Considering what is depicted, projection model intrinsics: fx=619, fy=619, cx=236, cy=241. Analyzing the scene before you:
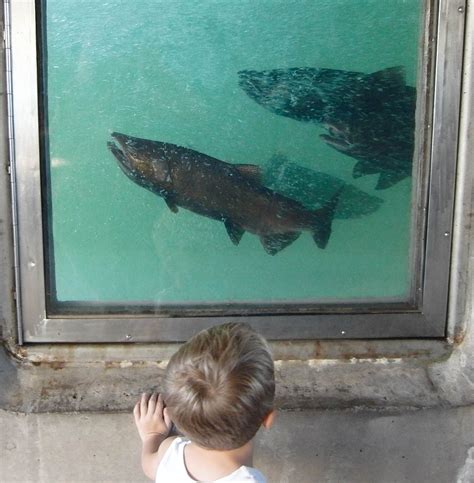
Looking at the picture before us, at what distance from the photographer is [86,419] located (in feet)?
6.64

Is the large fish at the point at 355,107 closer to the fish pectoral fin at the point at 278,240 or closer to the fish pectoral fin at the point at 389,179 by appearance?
the fish pectoral fin at the point at 389,179

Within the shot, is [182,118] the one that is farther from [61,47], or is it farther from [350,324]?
[350,324]

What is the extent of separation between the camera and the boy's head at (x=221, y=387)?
4.35ft

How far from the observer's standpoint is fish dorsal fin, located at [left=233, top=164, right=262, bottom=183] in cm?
211

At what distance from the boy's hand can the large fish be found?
1.02 m

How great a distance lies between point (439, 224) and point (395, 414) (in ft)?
2.18

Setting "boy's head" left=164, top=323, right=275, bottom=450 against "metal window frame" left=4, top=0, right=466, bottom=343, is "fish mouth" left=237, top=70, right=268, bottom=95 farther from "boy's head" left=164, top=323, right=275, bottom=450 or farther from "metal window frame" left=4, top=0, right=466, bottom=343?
"boy's head" left=164, top=323, right=275, bottom=450

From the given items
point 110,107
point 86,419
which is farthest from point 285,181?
point 86,419

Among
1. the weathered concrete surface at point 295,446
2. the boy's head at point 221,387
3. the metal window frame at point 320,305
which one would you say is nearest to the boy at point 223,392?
the boy's head at point 221,387

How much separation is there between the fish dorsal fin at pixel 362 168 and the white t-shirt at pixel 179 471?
1.06 meters

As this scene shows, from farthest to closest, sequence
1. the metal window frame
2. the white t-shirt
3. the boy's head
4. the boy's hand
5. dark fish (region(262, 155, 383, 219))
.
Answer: dark fish (region(262, 155, 383, 219)) → the metal window frame → the boy's hand → the white t-shirt → the boy's head

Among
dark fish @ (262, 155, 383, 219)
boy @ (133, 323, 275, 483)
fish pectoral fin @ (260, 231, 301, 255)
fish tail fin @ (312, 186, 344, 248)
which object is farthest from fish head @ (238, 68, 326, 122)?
boy @ (133, 323, 275, 483)

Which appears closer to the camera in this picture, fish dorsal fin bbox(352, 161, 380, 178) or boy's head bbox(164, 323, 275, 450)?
boy's head bbox(164, 323, 275, 450)

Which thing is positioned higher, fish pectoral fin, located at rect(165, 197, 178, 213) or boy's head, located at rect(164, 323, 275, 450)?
fish pectoral fin, located at rect(165, 197, 178, 213)
